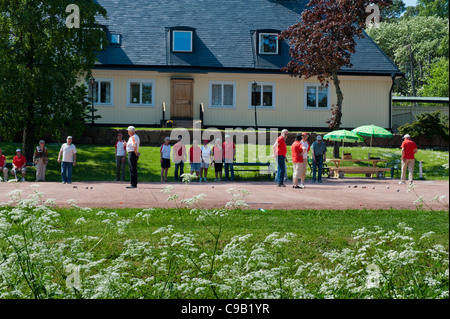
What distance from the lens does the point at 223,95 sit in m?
33.8

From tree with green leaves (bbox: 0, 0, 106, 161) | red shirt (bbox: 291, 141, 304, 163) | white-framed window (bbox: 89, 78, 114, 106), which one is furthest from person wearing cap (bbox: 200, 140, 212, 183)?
white-framed window (bbox: 89, 78, 114, 106)

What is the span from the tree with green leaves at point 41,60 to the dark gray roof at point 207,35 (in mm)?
9194

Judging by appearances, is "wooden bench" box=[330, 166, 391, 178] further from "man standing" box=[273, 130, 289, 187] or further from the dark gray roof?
the dark gray roof

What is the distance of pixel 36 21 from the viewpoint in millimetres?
21688

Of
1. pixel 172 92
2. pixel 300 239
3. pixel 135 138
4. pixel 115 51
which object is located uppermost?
pixel 115 51

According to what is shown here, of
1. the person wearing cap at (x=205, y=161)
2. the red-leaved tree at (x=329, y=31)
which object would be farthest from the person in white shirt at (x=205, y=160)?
the red-leaved tree at (x=329, y=31)

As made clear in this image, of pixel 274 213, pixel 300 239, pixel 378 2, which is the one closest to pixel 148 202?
pixel 274 213

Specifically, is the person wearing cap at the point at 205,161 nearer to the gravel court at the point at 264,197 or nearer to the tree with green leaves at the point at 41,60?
the gravel court at the point at 264,197

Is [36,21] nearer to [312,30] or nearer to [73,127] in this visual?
[73,127]

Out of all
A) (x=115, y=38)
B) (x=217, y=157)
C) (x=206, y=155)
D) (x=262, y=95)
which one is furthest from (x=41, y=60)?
(x=262, y=95)

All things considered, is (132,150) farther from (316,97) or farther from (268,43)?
(316,97)

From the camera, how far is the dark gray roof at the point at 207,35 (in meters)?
32.9

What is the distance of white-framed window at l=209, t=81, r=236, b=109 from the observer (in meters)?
33.7

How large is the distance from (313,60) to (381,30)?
9.98 metres
